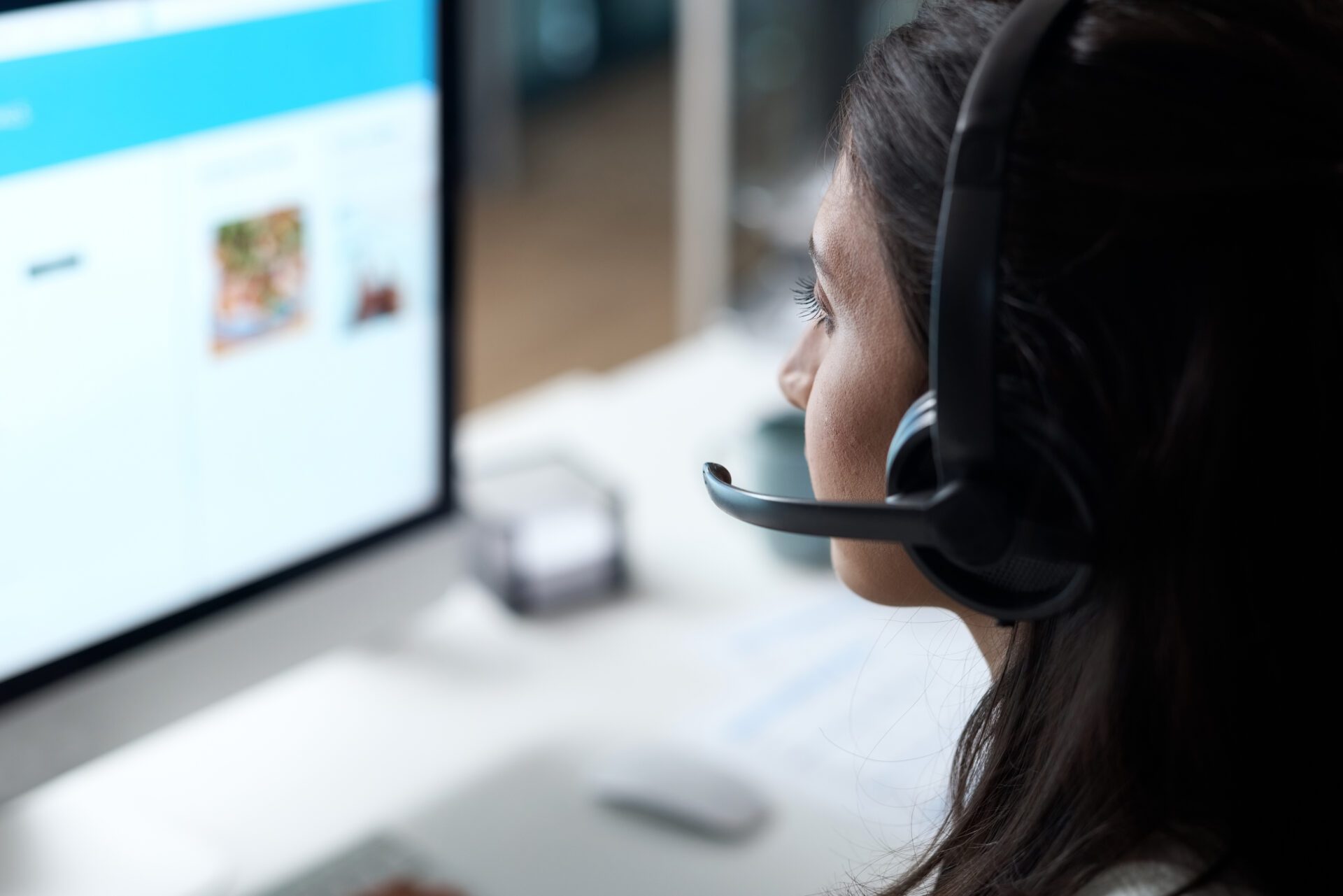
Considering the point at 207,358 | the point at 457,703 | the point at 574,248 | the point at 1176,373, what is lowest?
the point at 574,248

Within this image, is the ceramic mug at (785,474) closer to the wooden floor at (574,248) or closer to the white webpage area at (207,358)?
the white webpage area at (207,358)

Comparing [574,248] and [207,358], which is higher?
[207,358]

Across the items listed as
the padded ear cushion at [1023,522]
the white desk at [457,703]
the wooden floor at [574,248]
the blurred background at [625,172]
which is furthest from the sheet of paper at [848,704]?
the wooden floor at [574,248]

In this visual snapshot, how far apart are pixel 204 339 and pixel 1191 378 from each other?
20.3 inches

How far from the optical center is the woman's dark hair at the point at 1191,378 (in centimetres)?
40

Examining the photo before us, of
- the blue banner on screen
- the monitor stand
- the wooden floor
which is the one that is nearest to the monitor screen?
the blue banner on screen

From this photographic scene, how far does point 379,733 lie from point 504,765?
9 cm

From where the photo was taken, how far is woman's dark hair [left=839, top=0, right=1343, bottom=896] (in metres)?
0.40

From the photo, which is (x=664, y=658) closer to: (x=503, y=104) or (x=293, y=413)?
(x=293, y=413)

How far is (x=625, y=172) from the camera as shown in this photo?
161 inches

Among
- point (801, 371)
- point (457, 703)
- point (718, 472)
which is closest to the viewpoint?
point (718, 472)

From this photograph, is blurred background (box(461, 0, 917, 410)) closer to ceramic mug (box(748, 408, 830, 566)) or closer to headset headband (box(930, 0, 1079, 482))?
ceramic mug (box(748, 408, 830, 566))

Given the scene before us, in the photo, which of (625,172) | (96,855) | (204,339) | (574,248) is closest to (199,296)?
(204,339)

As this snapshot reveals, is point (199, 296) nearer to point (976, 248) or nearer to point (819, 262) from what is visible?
point (819, 262)
